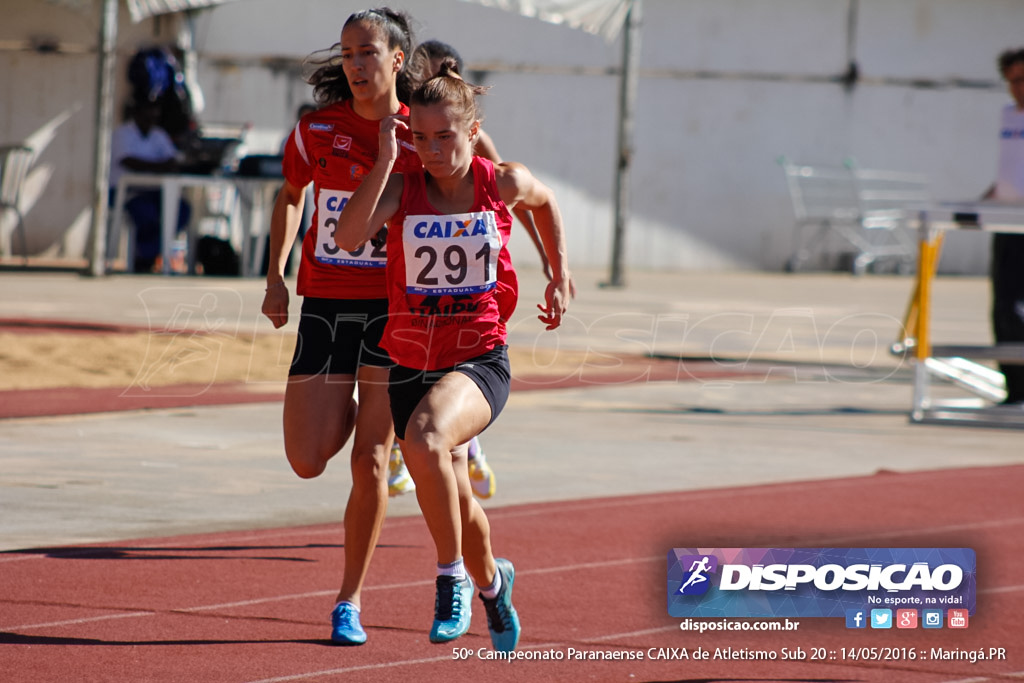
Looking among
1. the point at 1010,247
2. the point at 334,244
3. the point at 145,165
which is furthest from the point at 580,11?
the point at 334,244

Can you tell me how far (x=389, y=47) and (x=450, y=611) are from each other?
6.34 ft

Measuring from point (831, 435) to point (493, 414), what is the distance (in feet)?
17.9

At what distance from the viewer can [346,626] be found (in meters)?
4.67

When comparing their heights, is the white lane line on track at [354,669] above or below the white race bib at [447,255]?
below

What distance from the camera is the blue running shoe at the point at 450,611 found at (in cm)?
445

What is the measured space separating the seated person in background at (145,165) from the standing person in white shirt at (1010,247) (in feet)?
35.8

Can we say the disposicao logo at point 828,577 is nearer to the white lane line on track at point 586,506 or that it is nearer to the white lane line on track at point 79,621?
the white lane line on track at point 79,621

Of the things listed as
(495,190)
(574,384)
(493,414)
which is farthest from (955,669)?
(574,384)

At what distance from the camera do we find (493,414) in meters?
4.63

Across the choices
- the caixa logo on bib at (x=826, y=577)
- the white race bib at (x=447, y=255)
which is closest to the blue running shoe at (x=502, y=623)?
the caixa logo on bib at (x=826, y=577)

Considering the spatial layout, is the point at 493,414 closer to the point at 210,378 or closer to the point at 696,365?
the point at 210,378

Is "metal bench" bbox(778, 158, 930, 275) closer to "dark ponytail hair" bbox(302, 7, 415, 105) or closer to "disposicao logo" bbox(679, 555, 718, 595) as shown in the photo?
"dark ponytail hair" bbox(302, 7, 415, 105)

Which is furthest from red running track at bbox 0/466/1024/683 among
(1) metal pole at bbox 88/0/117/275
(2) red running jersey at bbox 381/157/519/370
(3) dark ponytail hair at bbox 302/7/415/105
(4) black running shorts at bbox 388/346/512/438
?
(1) metal pole at bbox 88/0/117/275

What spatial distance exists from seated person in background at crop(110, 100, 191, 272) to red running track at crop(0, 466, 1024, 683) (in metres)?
12.7
